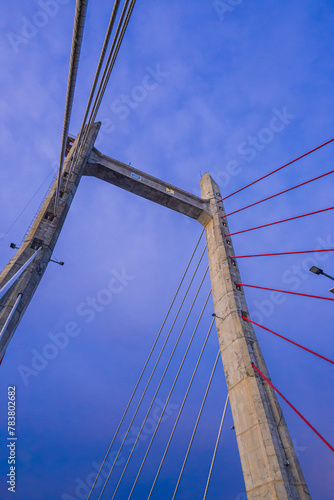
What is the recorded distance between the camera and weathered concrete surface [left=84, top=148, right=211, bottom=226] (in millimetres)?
12328

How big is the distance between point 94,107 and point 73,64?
9.52 ft

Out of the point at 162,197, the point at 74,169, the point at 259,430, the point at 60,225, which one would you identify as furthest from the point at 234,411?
the point at 74,169

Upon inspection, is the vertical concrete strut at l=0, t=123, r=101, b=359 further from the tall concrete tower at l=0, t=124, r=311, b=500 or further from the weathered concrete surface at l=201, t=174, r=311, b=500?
the weathered concrete surface at l=201, t=174, r=311, b=500

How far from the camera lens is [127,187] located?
43.0 feet

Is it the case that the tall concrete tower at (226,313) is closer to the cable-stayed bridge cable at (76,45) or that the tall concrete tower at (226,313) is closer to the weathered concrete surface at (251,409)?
the weathered concrete surface at (251,409)

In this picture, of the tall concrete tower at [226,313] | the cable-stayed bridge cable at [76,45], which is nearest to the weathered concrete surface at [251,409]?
the tall concrete tower at [226,313]

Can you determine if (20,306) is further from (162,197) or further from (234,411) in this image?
(162,197)

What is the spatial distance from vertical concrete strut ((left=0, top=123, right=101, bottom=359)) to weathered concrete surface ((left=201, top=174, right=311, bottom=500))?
6090 millimetres

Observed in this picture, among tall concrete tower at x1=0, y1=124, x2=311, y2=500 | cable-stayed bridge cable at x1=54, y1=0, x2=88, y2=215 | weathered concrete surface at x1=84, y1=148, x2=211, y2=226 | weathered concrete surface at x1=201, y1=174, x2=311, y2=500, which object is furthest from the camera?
weathered concrete surface at x1=84, y1=148, x2=211, y2=226

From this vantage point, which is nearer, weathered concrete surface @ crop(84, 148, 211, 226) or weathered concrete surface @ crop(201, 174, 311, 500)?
weathered concrete surface @ crop(201, 174, 311, 500)

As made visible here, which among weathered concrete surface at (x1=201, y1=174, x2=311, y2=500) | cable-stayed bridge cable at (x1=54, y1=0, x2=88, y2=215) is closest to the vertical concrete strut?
cable-stayed bridge cable at (x1=54, y1=0, x2=88, y2=215)

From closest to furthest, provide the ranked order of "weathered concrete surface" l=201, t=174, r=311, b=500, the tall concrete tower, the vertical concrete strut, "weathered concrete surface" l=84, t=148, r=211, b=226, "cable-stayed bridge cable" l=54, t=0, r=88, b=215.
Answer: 1. "cable-stayed bridge cable" l=54, t=0, r=88, b=215
2. "weathered concrete surface" l=201, t=174, r=311, b=500
3. the tall concrete tower
4. the vertical concrete strut
5. "weathered concrete surface" l=84, t=148, r=211, b=226

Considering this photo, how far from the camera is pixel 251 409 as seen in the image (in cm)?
793

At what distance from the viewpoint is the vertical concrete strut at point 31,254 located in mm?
7493
